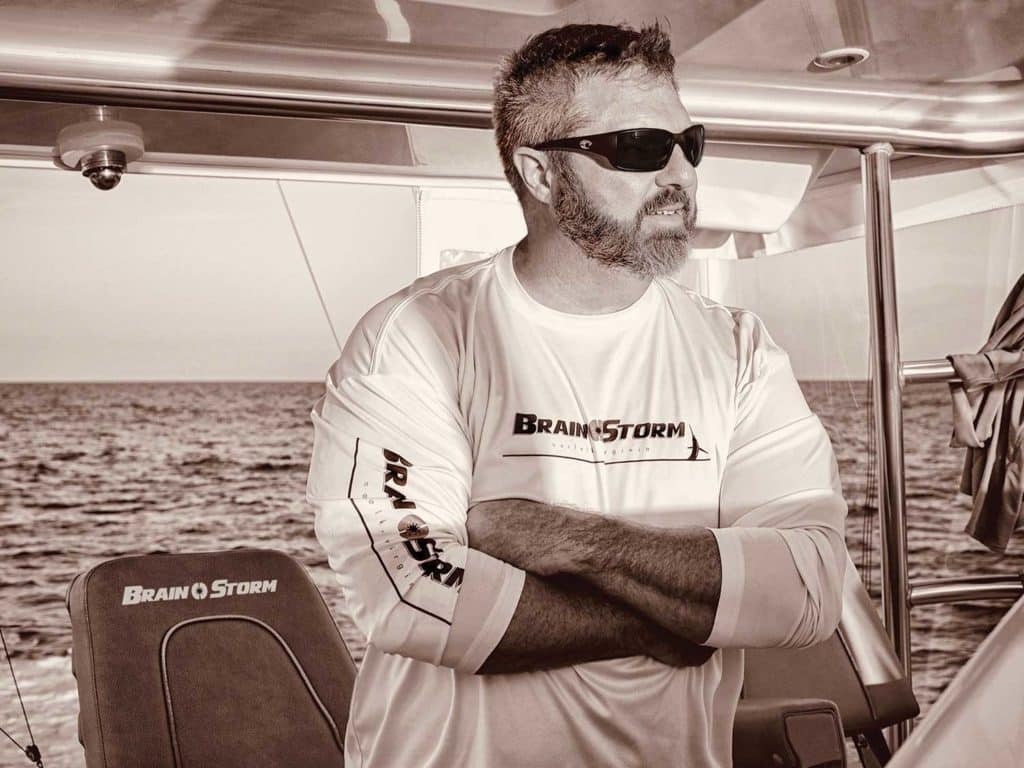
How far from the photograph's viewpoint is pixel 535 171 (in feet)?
5.73

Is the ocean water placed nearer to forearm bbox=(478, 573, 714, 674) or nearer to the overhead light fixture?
the overhead light fixture

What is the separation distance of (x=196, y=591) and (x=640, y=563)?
954mm

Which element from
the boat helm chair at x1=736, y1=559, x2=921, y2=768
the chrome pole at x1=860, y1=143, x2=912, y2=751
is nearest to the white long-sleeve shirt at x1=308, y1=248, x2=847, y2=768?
the boat helm chair at x1=736, y1=559, x2=921, y2=768

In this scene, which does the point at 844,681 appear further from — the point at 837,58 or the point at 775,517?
the point at 837,58

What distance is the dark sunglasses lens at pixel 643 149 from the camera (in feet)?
5.35

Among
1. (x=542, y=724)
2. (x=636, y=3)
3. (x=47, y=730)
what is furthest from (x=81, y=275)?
(x=542, y=724)

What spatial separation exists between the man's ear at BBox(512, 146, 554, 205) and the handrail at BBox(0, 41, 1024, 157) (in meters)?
0.59

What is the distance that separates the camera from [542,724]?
144 cm

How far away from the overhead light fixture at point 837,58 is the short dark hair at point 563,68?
3.69 ft

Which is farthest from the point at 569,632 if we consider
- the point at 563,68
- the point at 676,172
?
the point at 563,68

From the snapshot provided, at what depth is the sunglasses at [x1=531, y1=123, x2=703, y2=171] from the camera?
1632 millimetres

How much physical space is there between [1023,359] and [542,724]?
1935 mm

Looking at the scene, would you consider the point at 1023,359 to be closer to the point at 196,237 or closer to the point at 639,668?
the point at 639,668

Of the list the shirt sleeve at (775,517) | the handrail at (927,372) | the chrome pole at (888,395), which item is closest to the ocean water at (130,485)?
the chrome pole at (888,395)
